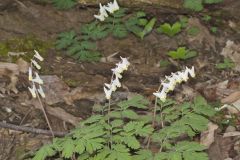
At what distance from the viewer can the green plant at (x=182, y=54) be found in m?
5.44

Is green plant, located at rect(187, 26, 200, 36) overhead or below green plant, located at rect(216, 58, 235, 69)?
overhead

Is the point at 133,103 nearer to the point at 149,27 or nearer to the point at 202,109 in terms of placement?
the point at 202,109

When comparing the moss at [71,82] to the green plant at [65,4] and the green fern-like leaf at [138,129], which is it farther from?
the green fern-like leaf at [138,129]

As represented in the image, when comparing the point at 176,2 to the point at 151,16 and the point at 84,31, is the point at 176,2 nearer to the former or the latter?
the point at 151,16

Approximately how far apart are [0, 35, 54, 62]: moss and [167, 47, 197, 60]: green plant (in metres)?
1.45

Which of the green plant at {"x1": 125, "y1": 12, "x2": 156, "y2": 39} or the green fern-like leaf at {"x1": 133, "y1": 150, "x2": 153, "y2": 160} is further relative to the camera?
the green plant at {"x1": 125, "y1": 12, "x2": 156, "y2": 39}

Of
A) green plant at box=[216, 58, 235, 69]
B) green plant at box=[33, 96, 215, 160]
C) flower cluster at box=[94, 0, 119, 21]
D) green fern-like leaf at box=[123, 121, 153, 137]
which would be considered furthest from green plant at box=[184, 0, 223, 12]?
green fern-like leaf at box=[123, 121, 153, 137]

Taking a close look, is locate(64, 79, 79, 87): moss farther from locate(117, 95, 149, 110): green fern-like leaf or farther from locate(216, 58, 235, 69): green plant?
locate(216, 58, 235, 69): green plant

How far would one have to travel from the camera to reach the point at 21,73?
5086 mm

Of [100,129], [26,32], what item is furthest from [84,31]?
[100,129]

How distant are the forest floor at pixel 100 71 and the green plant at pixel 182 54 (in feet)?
0.32

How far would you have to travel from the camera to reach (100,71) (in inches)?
210

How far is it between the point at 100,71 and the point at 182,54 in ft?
3.21

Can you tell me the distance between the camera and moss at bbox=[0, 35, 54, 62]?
5.41 metres
